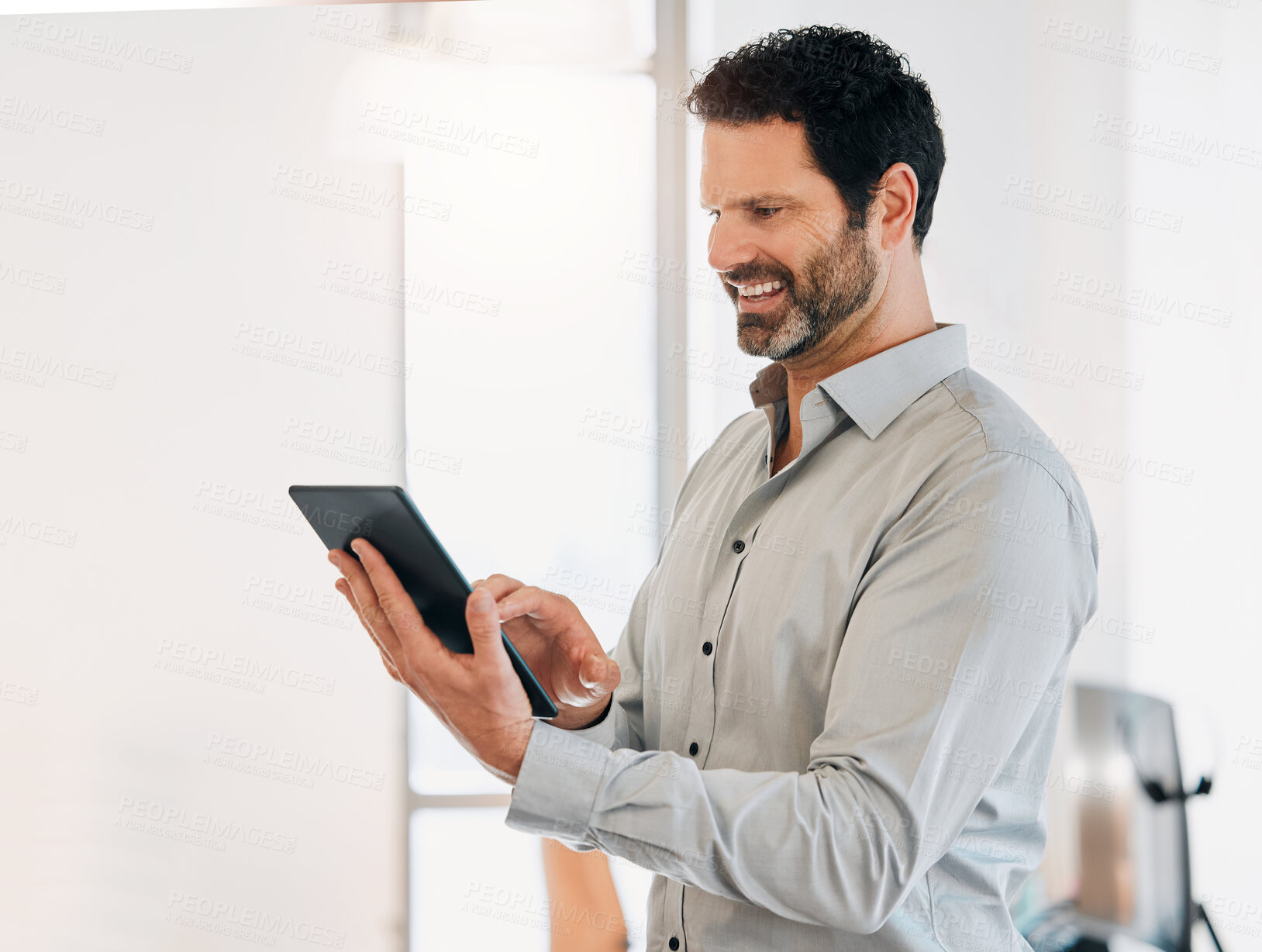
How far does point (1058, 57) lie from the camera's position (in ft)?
6.73

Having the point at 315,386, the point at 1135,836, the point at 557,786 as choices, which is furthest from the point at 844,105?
the point at 1135,836

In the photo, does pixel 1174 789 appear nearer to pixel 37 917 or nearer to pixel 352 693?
pixel 352 693

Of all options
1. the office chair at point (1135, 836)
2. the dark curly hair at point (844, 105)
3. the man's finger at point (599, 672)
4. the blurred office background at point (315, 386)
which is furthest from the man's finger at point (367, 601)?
the office chair at point (1135, 836)

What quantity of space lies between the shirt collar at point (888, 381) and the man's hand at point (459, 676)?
45cm

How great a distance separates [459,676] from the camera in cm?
88

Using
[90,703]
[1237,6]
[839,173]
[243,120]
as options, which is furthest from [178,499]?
[1237,6]

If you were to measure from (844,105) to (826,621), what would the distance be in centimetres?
58

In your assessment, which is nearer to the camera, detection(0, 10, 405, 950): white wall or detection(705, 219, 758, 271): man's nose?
detection(705, 219, 758, 271): man's nose

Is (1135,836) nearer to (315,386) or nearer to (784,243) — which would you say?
(784,243)

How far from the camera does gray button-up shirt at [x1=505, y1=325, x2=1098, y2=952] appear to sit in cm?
83

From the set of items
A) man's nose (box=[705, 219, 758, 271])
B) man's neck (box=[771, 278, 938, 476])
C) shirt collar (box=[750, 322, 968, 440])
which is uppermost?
man's nose (box=[705, 219, 758, 271])

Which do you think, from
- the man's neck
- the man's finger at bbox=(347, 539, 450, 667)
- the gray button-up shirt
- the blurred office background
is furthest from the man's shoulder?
the blurred office background

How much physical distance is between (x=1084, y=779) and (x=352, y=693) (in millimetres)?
1622

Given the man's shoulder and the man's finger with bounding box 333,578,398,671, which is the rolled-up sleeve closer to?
the man's shoulder
